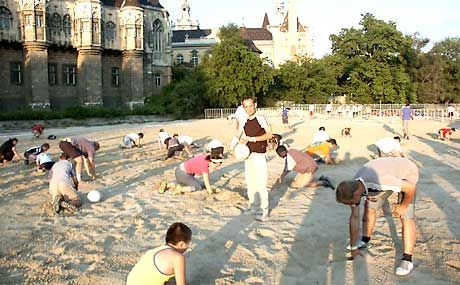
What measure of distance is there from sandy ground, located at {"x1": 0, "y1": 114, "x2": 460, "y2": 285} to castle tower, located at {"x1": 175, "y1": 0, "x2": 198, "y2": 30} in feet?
354

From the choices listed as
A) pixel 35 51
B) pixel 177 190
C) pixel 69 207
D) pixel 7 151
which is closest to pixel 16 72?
pixel 35 51

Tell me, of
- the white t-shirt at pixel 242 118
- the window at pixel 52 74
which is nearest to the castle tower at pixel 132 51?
the window at pixel 52 74

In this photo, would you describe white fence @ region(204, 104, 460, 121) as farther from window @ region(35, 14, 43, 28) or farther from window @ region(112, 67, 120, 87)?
window @ region(35, 14, 43, 28)

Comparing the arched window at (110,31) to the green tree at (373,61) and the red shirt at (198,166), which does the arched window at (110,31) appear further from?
the red shirt at (198,166)

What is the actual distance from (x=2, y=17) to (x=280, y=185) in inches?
1551

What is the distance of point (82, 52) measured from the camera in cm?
4566

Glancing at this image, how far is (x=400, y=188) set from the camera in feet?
17.7

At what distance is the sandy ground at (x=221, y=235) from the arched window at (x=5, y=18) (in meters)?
33.7

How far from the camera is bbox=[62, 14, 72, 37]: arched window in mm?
45344

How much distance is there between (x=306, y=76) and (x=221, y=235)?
49115 mm

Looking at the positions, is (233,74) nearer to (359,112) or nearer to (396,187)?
(359,112)

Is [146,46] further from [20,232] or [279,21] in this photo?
[279,21]

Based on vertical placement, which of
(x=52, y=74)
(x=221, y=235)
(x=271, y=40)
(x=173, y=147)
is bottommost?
(x=221, y=235)

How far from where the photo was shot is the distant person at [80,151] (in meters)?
11.2
